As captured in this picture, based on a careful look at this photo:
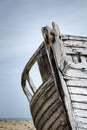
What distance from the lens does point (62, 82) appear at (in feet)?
20.5

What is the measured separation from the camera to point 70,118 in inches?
238

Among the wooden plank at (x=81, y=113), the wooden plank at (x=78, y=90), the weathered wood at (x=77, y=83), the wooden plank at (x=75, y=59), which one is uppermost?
the wooden plank at (x=75, y=59)

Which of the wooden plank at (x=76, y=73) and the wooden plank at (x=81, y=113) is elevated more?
the wooden plank at (x=76, y=73)

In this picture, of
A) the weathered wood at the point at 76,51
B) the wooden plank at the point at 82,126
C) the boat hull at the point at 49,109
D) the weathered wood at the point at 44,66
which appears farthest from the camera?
the weathered wood at the point at 44,66

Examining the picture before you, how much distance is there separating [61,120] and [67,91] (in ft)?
3.86

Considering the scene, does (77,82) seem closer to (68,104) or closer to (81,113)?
(68,104)

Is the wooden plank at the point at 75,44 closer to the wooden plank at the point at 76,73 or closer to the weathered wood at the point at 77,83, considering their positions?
the wooden plank at the point at 76,73

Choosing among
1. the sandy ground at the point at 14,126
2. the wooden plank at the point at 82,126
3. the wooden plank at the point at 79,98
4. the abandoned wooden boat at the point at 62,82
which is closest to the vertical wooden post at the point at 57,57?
the abandoned wooden boat at the point at 62,82

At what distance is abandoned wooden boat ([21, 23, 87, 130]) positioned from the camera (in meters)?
6.07

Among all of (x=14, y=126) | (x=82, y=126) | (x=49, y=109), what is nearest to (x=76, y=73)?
(x=82, y=126)

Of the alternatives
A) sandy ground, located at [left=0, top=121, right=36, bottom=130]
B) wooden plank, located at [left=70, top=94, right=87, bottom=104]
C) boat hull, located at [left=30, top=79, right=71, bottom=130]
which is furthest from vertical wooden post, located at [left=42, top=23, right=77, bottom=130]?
sandy ground, located at [left=0, top=121, right=36, bottom=130]

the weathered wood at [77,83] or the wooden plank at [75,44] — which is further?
the wooden plank at [75,44]

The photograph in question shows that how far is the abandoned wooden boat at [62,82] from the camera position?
19.9ft

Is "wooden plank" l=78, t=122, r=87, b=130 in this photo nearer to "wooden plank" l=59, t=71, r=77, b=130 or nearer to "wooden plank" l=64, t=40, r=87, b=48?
"wooden plank" l=59, t=71, r=77, b=130
